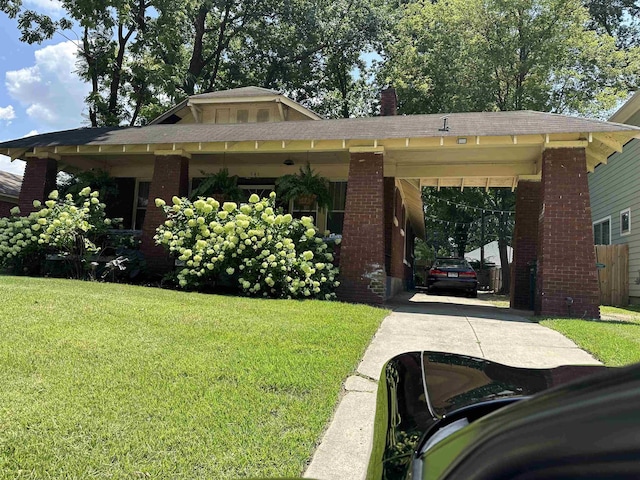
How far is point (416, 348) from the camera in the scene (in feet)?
18.1

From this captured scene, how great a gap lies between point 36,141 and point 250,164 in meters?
5.80

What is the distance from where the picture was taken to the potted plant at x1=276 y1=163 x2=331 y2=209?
11.1 meters

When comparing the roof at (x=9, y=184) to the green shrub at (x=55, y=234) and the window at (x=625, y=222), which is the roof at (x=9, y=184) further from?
the window at (x=625, y=222)

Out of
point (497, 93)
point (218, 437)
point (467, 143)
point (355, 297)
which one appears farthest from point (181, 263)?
point (497, 93)

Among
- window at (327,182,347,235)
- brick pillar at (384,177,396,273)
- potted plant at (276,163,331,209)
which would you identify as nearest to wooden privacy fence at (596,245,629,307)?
brick pillar at (384,177,396,273)

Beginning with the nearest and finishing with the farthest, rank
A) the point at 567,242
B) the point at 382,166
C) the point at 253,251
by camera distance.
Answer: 1. the point at 567,242
2. the point at 253,251
3. the point at 382,166

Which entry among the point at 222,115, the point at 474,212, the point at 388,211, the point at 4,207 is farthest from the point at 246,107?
the point at 474,212

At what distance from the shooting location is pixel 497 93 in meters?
21.8

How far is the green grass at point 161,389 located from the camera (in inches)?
103

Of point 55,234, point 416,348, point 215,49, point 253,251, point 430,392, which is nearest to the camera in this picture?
point 430,392

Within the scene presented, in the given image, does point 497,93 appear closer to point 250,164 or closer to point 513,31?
point 513,31

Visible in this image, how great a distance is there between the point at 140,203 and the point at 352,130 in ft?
24.9

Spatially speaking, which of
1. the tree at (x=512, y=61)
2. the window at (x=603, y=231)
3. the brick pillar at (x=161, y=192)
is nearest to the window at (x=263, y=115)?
the brick pillar at (x=161, y=192)

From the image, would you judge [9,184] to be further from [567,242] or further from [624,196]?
[624,196]
